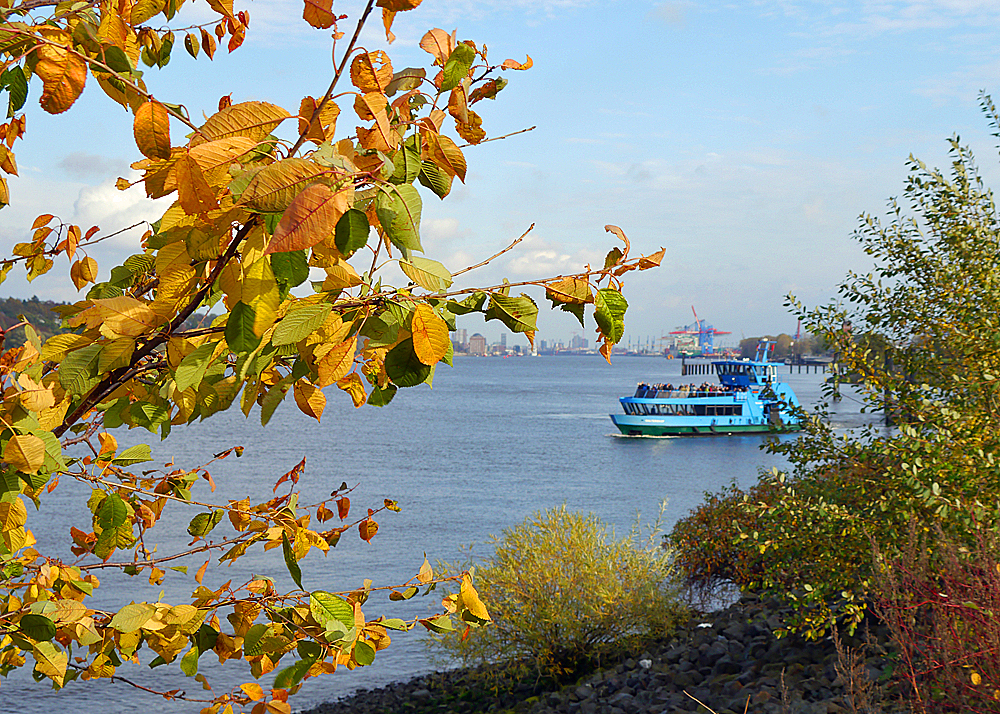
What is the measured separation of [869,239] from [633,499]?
2538cm

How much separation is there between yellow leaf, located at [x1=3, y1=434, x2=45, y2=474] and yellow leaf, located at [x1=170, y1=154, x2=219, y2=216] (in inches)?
21.8

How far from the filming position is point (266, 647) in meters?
1.65

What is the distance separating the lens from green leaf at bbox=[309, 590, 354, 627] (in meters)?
1.49

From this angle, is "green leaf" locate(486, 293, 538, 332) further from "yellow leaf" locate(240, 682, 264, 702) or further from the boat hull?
the boat hull

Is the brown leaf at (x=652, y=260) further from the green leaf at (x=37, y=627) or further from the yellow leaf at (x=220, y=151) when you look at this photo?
the green leaf at (x=37, y=627)

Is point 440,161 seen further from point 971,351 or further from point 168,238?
point 971,351

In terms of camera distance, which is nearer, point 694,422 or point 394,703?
point 394,703

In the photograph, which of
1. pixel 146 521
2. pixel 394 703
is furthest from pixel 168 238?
pixel 394 703

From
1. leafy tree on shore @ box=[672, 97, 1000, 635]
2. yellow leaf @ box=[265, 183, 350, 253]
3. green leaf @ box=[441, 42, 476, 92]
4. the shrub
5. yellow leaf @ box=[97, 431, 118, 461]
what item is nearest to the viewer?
yellow leaf @ box=[265, 183, 350, 253]

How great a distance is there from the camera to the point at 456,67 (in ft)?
4.16

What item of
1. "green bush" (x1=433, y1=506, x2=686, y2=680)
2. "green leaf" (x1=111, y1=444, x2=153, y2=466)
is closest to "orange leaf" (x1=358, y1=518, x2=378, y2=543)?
"green leaf" (x1=111, y1=444, x2=153, y2=466)

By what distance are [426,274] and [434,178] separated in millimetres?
201

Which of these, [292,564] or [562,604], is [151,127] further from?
[562,604]

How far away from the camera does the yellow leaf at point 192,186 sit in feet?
3.14
